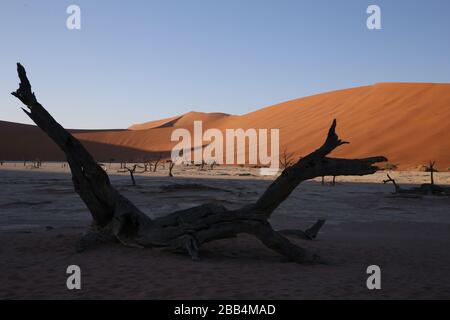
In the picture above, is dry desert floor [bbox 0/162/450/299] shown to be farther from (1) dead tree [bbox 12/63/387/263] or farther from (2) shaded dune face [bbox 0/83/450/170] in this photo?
(2) shaded dune face [bbox 0/83/450/170]

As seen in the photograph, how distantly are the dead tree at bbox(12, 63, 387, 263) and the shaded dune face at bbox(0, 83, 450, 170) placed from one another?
32.1 metres

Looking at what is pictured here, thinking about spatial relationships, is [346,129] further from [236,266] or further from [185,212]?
[236,266]

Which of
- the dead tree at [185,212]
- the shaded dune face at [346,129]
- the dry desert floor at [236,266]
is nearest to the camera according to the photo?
the dry desert floor at [236,266]

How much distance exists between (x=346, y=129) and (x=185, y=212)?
4685 centimetres

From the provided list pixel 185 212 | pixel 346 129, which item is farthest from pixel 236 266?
pixel 346 129

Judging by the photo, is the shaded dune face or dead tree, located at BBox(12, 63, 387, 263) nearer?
dead tree, located at BBox(12, 63, 387, 263)

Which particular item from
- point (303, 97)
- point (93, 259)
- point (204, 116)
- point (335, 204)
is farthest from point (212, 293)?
point (204, 116)

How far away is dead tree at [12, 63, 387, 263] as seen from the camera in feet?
20.2

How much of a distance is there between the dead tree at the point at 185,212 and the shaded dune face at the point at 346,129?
3207 cm

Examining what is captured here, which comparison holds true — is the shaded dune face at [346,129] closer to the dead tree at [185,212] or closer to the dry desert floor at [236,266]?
the dry desert floor at [236,266]

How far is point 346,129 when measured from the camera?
51406 millimetres

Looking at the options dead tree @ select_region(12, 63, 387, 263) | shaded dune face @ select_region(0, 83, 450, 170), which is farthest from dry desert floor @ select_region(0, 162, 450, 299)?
shaded dune face @ select_region(0, 83, 450, 170)

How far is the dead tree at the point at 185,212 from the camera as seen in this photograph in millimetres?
6164

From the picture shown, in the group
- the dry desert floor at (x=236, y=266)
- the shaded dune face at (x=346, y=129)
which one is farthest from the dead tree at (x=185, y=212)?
the shaded dune face at (x=346, y=129)
